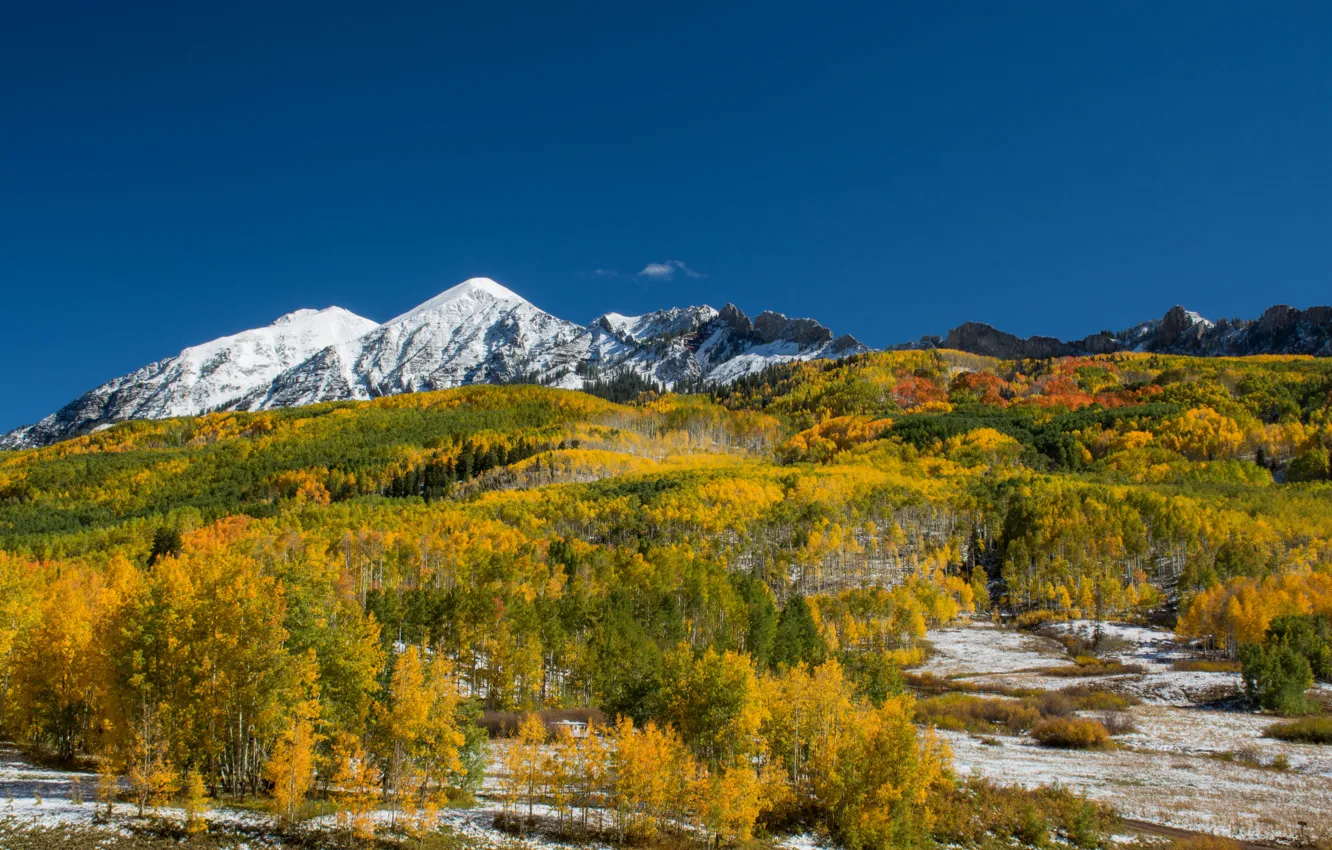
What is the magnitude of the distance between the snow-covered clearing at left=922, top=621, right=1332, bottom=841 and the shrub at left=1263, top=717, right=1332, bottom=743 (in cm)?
138

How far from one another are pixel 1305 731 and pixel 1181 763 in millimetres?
16465

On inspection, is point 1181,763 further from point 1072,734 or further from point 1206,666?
point 1206,666

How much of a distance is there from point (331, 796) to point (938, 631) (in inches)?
4278

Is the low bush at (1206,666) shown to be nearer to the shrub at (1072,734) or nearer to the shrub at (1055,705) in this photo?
the shrub at (1055,705)

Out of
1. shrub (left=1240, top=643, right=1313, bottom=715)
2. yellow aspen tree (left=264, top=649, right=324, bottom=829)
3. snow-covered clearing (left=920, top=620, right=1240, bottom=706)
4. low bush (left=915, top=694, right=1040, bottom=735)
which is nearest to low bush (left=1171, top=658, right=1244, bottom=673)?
snow-covered clearing (left=920, top=620, right=1240, bottom=706)

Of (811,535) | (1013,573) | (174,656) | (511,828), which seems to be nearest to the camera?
(174,656)

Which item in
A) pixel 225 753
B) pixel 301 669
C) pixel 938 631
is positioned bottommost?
pixel 938 631

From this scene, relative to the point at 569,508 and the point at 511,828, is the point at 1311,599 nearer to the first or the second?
the point at 511,828

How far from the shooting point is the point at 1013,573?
14925cm

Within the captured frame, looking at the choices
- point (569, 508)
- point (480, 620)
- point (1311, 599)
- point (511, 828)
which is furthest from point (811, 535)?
point (511, 828)

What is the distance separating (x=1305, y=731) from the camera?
67.6m

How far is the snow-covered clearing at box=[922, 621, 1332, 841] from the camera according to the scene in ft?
156

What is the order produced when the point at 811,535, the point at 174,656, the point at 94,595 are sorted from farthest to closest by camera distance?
the point at 811,535, the point at 94,595, the point at 174,656

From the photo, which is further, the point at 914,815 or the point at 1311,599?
the point at 1311,599
